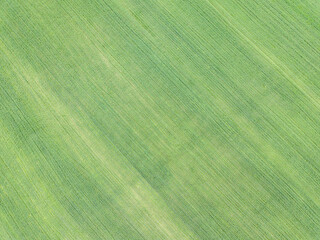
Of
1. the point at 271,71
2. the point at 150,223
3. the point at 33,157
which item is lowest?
the point at 33,157

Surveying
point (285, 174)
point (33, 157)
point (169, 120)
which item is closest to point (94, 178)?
point (33, 157)

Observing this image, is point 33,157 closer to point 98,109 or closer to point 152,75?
point 98,109

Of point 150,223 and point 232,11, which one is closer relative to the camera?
point 150,223

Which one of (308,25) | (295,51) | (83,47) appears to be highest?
(308,25)

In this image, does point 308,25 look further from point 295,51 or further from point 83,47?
point 83,47

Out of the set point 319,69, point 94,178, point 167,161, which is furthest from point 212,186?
point 319,69

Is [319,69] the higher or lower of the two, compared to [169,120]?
higher
